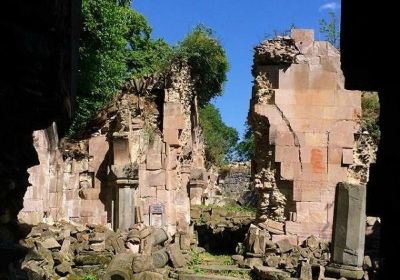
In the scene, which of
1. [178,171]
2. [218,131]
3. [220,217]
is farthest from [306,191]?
[218,131]

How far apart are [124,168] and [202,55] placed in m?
4.98

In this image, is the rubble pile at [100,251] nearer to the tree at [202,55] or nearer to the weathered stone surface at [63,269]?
the weathered stone surface at [63,269]

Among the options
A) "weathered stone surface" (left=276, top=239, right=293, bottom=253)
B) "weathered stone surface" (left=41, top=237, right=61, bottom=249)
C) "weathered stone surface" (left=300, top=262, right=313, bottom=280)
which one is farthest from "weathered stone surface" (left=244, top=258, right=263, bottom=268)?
"weathered stone surface" (left=41, top=237, right=61, bottom=249)

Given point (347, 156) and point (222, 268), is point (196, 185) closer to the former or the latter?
point (347, 156)

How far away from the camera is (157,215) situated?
1416 cm

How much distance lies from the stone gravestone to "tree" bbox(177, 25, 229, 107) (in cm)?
462

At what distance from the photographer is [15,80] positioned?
3.52 metres

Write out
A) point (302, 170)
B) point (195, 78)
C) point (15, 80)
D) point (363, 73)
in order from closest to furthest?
point (363, 73)
point (15, 80)
point (302, 170)
point (195, 78)

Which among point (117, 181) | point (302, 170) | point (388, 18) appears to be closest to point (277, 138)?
point (302, 170)

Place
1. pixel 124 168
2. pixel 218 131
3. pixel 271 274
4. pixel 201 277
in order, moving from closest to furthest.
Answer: pixel 201 277
pixel 271 274
pixel 124 168
pixel 218 131

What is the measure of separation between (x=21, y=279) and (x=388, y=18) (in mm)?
3327

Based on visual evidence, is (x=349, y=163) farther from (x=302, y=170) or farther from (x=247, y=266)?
(x=247, y=266)

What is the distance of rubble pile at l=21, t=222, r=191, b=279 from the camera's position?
10336 millimetres

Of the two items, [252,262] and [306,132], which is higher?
[306,132]
